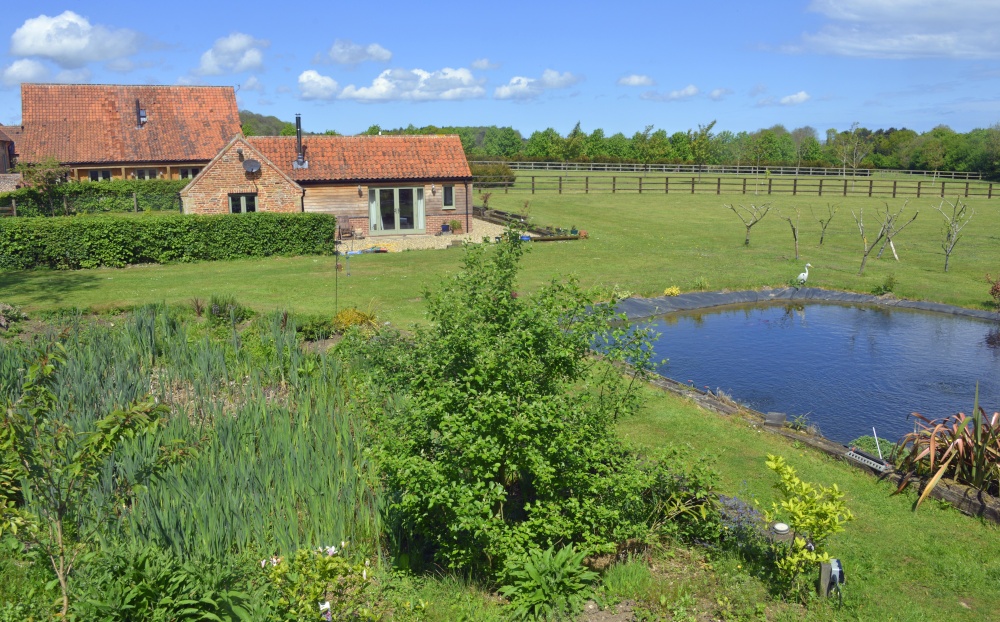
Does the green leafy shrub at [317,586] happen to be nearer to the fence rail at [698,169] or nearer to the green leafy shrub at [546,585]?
the green leafy shrub at [546,585]

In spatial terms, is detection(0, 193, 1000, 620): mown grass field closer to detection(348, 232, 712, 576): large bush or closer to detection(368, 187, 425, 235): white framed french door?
detection(348, 232, 712, 576): large bush

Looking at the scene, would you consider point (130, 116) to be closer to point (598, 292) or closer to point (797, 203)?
point (797, 203)

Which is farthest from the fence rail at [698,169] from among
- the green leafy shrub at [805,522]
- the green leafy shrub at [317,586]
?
the green leafy shrub at [317,586]

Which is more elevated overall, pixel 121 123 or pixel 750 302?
pixel 121 123

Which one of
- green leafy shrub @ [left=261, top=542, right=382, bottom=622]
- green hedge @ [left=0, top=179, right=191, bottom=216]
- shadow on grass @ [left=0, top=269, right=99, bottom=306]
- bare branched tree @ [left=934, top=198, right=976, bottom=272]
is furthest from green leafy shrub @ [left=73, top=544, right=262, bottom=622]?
green hedge @ [left=0, top=179, right=191, bottom=216]

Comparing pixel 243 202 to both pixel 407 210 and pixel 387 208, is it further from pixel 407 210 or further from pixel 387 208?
pixel 407 210

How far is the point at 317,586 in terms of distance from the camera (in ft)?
17.7

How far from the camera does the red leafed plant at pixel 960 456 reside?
27.6ft

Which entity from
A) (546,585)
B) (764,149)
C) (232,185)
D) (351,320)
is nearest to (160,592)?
(546,585)

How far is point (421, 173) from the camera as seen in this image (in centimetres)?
3077

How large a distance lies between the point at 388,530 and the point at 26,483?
3.24 m

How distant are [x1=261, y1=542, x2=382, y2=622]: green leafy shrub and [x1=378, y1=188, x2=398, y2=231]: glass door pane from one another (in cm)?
2541

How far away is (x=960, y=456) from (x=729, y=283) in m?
12.9

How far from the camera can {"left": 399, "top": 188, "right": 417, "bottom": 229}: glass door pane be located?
30.9m
